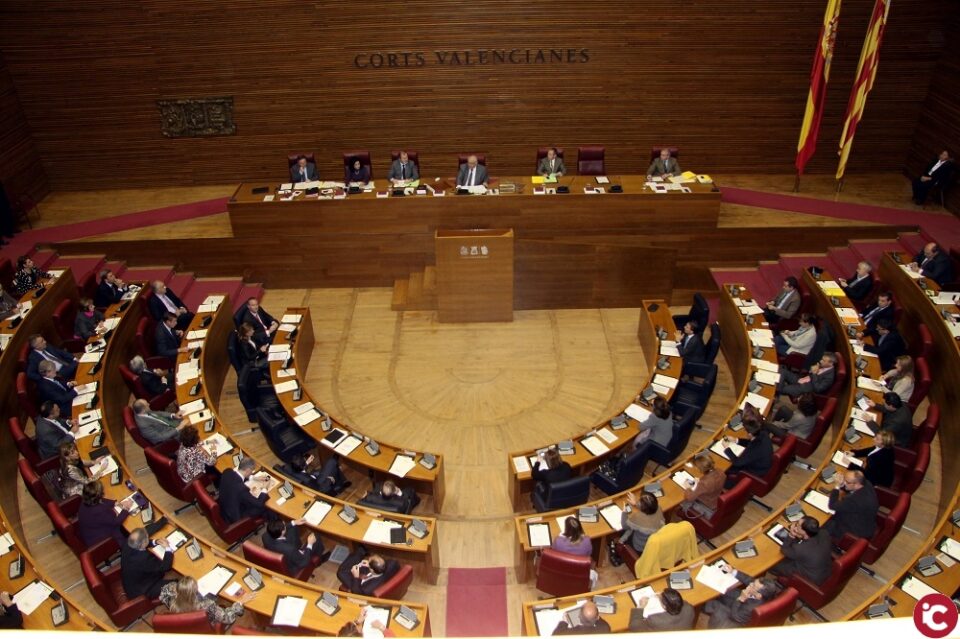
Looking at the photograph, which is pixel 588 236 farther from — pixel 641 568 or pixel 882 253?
pixel 641 568

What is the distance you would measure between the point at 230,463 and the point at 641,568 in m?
4.43

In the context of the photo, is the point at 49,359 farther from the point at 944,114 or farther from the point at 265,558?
the point at 944,114

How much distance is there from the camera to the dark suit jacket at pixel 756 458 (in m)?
7.53

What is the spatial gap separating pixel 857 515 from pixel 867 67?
7227 millimetres

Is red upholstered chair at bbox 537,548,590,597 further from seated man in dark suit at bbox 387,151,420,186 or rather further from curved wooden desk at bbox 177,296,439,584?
seated man in dark suit at bbox 387,151,420,186

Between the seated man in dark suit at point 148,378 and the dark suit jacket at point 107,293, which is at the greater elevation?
the dark suit jacket at point 107,293

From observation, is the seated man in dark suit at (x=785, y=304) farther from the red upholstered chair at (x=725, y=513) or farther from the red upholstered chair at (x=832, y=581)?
the red upholstered chair at (x=832, y=581)

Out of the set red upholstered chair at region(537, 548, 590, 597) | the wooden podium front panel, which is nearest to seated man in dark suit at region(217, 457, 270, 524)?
red upholstered chair at region(537, 548, 590, 597)

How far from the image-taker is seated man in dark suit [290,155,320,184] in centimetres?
1208

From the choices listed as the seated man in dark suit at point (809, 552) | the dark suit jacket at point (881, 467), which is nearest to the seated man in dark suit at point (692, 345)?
the dark suit jacket at point (881, 467)

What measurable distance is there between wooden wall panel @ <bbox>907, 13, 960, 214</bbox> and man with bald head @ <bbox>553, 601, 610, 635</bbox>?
9894 mm

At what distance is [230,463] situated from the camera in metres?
7.83

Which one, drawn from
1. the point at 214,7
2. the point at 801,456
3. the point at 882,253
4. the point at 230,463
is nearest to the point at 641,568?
the point at 801,456

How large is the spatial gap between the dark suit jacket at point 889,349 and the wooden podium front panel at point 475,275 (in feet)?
16.7
